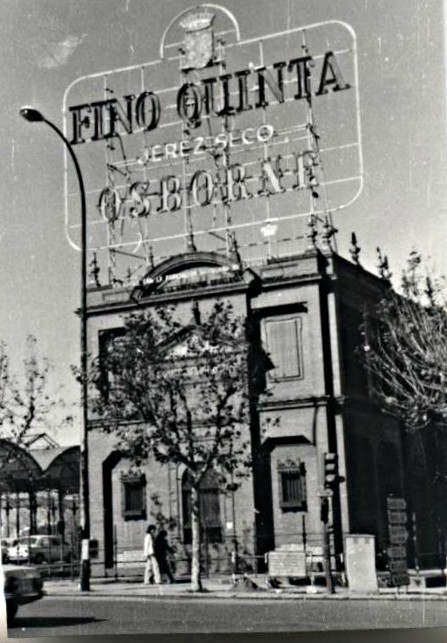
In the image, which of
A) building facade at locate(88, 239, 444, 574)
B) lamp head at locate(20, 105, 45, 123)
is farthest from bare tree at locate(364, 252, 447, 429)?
lamp head at locate(20, 105, 45, 123)

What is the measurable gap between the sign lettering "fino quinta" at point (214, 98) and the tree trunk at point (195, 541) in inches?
152

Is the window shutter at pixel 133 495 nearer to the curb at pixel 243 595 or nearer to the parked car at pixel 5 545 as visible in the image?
the curb at pixel 243 595

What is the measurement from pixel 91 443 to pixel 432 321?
3.82 meters

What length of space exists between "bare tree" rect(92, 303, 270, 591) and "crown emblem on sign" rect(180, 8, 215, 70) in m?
2.54

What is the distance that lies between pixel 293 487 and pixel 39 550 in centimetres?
315

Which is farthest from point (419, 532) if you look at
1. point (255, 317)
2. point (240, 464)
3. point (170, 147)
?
point (170, 147)

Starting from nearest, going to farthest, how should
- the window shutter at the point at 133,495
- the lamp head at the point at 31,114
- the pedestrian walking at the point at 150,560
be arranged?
the pedestrian walking at the point at 150,560
the window shutter at the point at 133,495
the lamp head at the point at 31,114

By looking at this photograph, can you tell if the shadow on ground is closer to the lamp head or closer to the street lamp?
the street lamp

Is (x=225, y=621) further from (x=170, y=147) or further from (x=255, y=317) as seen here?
(x=170, y=147)

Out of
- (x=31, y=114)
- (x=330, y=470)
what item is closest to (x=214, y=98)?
(x=31, y=114)

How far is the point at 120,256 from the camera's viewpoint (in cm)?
1252

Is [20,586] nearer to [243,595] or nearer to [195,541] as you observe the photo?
[195,541]

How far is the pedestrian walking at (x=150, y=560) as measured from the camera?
11641mm

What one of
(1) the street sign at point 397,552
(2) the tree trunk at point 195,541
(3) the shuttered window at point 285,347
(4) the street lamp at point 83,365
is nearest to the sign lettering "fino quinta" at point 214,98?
(4) the street lamp at point 83,365
